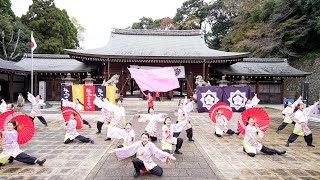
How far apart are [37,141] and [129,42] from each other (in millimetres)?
17229

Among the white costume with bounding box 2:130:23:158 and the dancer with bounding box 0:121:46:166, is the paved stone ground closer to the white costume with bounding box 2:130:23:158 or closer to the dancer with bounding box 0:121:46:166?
the dancer with bounding box 0:121:46:166

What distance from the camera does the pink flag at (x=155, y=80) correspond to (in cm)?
1587

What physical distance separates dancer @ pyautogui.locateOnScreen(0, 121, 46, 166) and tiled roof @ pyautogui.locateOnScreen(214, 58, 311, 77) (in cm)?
1834

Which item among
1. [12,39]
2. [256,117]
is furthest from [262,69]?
[12,39]

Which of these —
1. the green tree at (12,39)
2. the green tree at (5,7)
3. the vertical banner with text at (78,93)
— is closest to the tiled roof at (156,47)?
the vertical banner with text at (78,93)

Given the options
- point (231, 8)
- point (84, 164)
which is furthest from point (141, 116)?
point (231, 8)

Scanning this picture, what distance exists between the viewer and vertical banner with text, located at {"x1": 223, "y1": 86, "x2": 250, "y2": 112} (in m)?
15.1

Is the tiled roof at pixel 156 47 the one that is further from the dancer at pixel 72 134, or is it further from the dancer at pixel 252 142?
the dancer at pixel 252 142

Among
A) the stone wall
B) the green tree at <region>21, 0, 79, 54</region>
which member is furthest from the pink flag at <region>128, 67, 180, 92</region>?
the green tree at <region>21, 0, 79, 54</region>

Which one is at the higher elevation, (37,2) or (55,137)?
(37,2)

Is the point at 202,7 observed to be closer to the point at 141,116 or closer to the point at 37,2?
the point at 37,2

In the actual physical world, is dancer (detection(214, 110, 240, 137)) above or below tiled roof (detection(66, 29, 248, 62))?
below

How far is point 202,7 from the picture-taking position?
157 ft

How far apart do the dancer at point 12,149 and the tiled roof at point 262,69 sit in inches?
722
